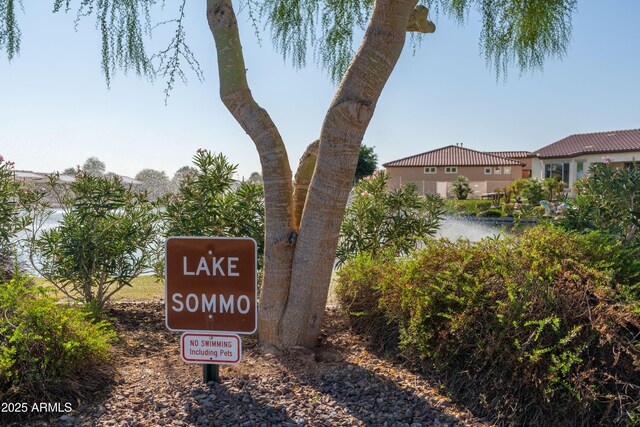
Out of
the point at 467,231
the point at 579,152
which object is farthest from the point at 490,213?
the point at 467,231

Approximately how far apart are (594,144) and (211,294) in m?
39.7

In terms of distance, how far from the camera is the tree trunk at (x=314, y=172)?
4.26 metres

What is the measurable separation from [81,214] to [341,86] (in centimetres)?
333

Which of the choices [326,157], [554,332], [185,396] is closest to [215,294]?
[185,396]

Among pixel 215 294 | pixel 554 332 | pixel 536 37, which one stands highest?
pixel 536 37

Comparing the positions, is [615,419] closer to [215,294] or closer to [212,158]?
[215,294]

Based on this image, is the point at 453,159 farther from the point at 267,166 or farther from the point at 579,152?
the point at 267,166

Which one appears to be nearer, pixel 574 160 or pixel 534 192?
pixel 534 192

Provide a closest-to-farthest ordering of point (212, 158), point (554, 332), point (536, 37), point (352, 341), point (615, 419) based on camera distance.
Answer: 1. point (615, 419)
2. point (554, 332)
3. point (352, 341)
4. point (536, 37)
5. point (212, 158)

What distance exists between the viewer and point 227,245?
3600 millimetres

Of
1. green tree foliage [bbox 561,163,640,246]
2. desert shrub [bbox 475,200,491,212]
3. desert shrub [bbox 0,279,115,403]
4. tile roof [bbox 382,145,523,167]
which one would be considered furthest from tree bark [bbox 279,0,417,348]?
tile roof [bbox 382,145,523,167]

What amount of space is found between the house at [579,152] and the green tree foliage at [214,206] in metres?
32.3

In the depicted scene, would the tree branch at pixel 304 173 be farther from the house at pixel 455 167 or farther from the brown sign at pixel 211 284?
the house at pixel 455 167

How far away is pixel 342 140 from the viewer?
13.9 feet
